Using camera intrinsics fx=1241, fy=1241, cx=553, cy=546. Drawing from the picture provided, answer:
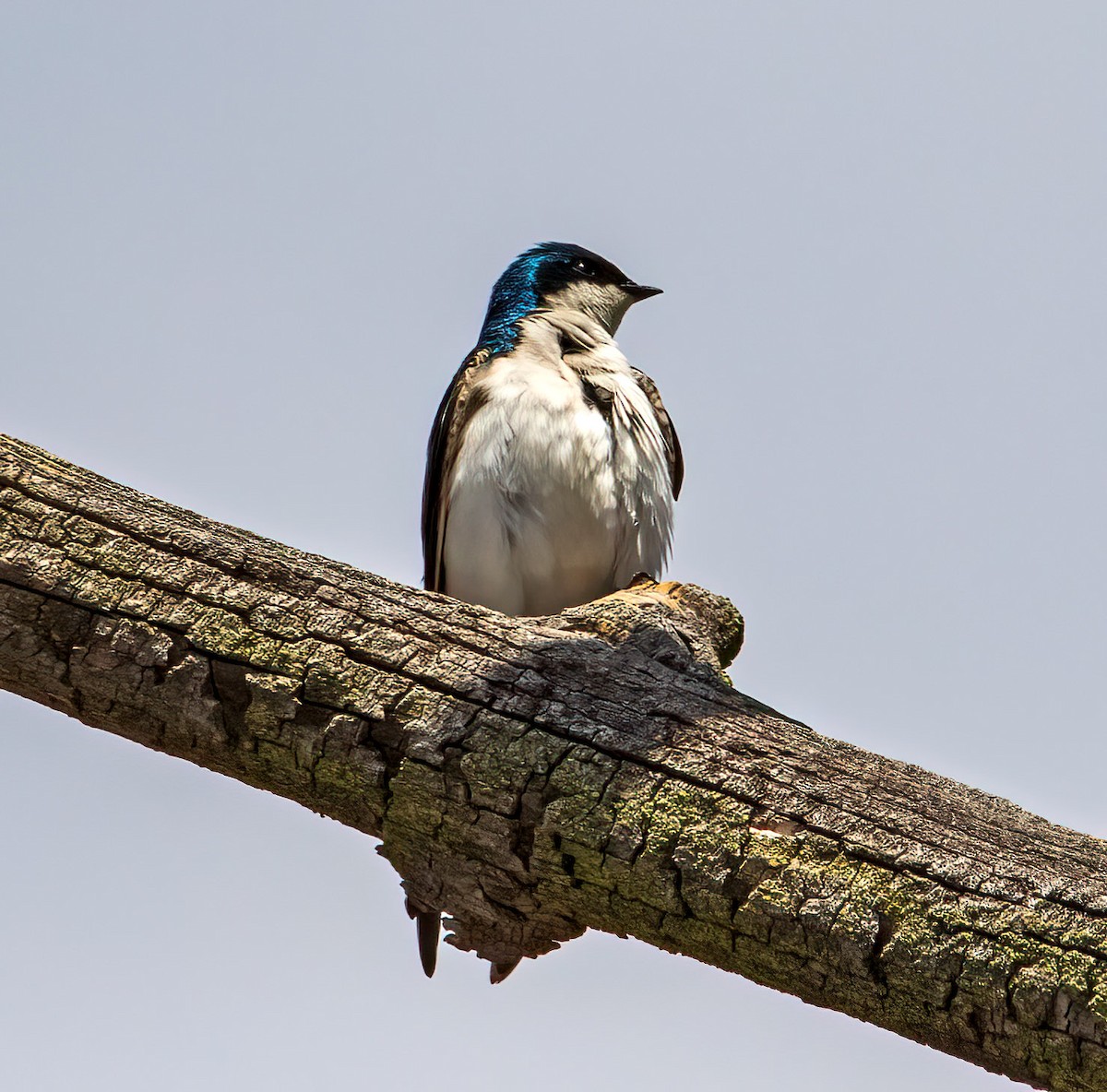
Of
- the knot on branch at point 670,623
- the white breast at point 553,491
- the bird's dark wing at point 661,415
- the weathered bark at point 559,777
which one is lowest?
the weathered bark at point 559,777

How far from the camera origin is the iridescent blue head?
23.2ft

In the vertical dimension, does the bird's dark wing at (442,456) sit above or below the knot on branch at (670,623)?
above

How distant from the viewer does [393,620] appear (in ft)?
11.4

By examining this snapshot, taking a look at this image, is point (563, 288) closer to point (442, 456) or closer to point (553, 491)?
point (442, 456)

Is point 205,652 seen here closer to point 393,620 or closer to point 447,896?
point 393,620

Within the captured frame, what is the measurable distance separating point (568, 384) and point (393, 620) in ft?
9.79

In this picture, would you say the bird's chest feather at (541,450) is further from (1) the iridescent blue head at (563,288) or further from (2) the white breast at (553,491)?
(1) the iridescent blue head at (563,288)

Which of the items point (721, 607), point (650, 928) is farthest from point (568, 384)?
point (650, 928)

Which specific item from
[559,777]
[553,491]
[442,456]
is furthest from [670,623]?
[442,456]

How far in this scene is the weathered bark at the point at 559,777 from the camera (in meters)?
2.74

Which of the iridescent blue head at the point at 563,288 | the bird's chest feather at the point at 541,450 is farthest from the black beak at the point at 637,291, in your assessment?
the bird's chest feather at the point at 541,450


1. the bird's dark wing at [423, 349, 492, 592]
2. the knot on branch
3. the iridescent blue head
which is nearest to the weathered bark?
the knot on branch

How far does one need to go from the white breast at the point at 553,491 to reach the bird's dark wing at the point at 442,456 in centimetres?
A: 9

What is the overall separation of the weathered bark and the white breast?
2.35m
